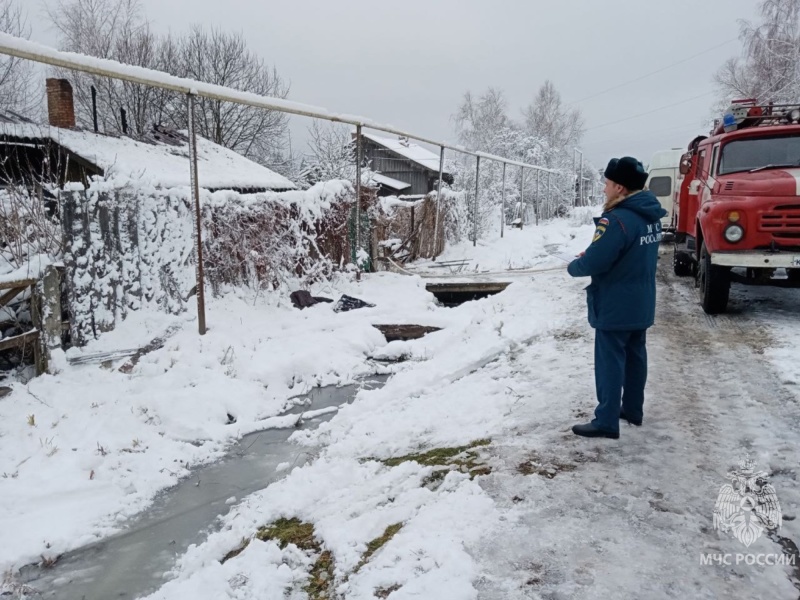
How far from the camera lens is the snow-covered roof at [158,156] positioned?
42.5ft

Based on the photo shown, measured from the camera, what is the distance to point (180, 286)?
7516mm

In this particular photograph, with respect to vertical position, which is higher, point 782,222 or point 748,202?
point 748,202

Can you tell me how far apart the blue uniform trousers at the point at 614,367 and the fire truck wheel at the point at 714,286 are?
371 centimetres

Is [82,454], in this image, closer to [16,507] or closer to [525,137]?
[16,507]

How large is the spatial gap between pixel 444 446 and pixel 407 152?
112 ft

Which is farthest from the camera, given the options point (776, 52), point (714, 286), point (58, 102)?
point (776, 52)

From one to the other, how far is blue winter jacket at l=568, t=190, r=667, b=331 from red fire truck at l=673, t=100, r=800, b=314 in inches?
132

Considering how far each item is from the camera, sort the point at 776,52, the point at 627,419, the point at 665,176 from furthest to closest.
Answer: the point at 776,52, the point at 665,176, the point at 627,419

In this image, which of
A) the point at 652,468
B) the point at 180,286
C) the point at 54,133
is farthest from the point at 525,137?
the point at 652,468

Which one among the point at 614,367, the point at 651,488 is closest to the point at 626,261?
the point at 614,367

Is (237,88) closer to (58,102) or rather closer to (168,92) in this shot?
(168,92)

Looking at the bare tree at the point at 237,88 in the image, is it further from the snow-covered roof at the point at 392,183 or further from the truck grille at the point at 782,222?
the truck grille at the point at 782,222

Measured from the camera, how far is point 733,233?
251 inches

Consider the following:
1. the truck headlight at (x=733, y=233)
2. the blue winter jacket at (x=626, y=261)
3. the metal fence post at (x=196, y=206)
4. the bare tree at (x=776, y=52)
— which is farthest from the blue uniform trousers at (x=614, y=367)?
the bare tree at (x=776, y=52)
